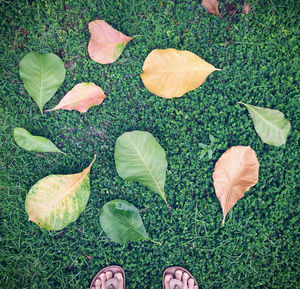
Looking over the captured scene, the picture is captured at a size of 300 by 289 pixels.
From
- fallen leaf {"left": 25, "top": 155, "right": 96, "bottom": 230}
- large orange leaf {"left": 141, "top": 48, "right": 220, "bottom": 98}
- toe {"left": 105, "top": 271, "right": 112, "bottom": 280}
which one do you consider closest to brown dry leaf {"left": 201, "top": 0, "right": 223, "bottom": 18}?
large orange leaf {"left": 141, "top": 48, "right": 220, "bottom": 98}

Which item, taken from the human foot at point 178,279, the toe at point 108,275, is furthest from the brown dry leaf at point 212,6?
the toe at point 108,275

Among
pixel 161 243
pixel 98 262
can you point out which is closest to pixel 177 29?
pixel 161 243

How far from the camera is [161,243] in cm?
175

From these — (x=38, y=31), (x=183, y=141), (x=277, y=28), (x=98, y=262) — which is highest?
(x=277, y=28)

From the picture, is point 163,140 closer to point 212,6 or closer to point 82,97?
point 82,97

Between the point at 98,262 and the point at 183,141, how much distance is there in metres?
0.98

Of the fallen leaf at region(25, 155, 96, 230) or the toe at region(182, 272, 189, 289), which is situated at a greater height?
the fallen leaf at region(25, 155, 96, 230)

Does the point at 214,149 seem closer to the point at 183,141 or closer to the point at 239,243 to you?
the point at 183,141

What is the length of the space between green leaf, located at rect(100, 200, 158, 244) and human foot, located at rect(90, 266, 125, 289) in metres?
0.24

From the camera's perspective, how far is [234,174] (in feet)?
5.41

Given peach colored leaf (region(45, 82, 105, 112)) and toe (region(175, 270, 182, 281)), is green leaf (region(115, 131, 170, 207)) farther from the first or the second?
toe (region(175, 270, 182, 281))

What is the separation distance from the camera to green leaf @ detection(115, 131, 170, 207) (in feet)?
5.21

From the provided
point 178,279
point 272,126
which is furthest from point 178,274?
point 272,126

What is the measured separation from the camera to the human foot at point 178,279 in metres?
1.73
